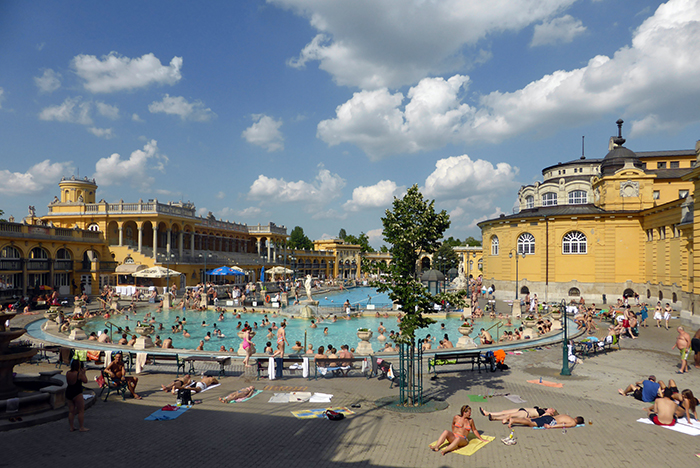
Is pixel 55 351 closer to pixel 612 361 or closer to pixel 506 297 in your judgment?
pixel 612 361

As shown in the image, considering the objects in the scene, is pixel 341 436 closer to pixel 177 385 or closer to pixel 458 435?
pixel 458 435

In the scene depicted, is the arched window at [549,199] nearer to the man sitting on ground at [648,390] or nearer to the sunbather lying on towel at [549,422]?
the man sitting on ground at [648,390]

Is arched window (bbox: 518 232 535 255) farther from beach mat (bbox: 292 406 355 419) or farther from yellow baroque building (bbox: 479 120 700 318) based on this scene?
beach mat (bbox: 292 406 355 419)

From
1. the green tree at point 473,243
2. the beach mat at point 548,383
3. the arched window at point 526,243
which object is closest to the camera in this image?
the beach mat at point 548,383

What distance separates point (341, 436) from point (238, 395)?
13.7 feet

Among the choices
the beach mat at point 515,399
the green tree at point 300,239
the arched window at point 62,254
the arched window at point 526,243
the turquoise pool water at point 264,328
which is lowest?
the turquoise pool water at point 264,328

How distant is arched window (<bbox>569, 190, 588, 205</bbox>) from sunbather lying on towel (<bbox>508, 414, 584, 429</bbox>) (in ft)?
147

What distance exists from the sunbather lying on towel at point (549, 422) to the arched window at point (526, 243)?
125 feet

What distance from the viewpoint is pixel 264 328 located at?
100ft

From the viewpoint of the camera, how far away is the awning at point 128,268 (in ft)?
150

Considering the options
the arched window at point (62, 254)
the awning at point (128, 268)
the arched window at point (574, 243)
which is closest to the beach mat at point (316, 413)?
the arched window at point (574, 243)

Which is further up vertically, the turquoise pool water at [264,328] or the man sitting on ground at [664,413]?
the man sitting on ground at [664,413]

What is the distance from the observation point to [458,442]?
900 centimetres

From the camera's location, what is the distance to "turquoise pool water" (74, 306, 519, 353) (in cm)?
2575
